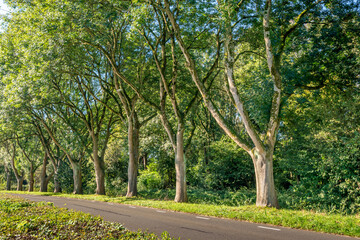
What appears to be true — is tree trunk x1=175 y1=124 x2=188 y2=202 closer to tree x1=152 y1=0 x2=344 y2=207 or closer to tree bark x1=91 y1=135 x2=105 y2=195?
tree x1=152 y1=0 x2=344 y2=207

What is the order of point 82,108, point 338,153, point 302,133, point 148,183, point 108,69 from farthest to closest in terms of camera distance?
point 148,183 < point 82,108 < point 108,69 < point 302,133 < point 338,153

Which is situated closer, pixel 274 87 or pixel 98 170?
pixel 274 87

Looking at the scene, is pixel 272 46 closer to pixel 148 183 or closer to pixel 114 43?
pixel 114 43

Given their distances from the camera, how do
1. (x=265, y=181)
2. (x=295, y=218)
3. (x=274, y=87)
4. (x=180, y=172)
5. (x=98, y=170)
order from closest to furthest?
1. (x=295, y=218)
2. (x=265, y=181)
3. (x=274, y=87)
4. (x=180, y=172)
5. (x=98, y=170)

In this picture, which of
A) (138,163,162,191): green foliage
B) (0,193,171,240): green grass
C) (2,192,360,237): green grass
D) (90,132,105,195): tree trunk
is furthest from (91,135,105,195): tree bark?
(0,193,171,240): green grass

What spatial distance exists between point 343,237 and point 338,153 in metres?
5.70

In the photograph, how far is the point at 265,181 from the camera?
11.3 m

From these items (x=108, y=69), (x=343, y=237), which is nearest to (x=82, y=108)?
(x=108, y=69)

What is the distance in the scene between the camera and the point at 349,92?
1257 cm

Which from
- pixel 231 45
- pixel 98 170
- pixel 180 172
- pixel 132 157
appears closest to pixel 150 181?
pixel 98 170

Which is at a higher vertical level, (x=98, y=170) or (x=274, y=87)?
(x=274, y=87)

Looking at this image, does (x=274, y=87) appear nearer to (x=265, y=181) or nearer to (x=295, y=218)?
(x=265, y=181)

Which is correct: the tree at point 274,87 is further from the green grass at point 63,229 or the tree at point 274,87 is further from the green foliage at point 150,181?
the green foliage at point 150,181

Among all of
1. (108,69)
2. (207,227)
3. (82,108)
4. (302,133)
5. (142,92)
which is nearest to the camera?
(207,227)
